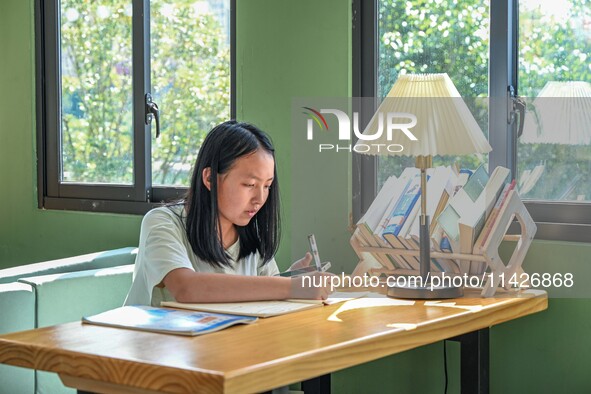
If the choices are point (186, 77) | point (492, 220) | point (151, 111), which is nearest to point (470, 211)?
point (492, 220)

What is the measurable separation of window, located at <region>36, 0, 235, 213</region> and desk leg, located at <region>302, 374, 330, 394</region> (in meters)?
1.27

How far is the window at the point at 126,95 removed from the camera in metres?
3.79

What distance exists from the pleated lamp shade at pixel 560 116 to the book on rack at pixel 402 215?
0.38 meters

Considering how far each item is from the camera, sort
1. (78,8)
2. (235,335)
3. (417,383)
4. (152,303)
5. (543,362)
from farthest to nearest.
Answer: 1. (78,8)
2. (417,383)
3. (543,362)
4. (152,303)
5. (235,335)

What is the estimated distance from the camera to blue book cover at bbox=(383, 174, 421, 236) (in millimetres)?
2658

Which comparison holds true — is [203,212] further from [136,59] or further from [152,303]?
[136,59]

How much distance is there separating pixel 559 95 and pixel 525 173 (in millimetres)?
249

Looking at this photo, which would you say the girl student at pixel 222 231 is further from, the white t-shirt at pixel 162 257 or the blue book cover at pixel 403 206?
the blue book cover at pixel 403 206

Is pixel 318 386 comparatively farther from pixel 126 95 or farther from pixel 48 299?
pixel 126 95

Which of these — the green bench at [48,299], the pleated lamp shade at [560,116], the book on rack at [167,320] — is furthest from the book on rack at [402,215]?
the green bench at [48,299]

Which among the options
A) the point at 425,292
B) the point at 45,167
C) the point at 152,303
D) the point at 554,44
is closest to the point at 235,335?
the point at 152,303

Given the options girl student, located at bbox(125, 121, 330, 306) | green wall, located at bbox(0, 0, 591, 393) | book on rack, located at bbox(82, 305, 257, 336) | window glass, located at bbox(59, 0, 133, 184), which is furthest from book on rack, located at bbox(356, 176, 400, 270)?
window glass, located at bbox(59, 0, 133, 184)

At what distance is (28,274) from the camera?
10.5ft

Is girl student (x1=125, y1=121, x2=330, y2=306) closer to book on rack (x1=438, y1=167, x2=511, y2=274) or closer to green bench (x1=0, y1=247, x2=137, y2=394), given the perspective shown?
book on rack (x1=438, y1=167, x2=511, y2=274)
